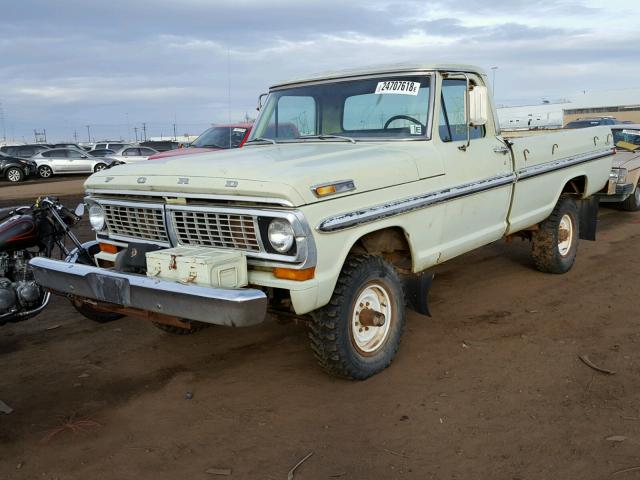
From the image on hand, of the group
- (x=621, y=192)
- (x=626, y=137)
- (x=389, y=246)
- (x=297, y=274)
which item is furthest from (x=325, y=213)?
(x=626, y=137)

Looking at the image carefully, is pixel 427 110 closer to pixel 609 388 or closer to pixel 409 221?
pixel 409 221

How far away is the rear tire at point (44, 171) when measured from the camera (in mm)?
26272

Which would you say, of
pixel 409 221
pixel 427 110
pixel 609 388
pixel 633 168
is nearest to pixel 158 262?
pixel 409 221

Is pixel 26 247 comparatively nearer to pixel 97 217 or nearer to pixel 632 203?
pixel 97 217

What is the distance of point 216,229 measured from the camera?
3.62 m

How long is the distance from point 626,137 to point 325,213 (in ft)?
32.7

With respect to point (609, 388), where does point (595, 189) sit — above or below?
above

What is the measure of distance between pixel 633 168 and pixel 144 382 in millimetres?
9150

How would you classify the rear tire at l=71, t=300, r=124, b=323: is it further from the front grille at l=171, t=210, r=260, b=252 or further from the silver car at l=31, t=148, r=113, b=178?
the silver car at l=31, t=148, r=113, b=178

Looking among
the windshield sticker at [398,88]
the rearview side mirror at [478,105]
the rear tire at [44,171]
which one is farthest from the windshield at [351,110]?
the rear tire at [44,171]

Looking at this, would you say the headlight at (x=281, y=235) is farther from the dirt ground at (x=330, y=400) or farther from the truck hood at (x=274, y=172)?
the dirt ground at (x=330, y=400)

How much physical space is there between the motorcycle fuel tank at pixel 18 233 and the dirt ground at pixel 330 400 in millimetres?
867

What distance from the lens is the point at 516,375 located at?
4.04 m

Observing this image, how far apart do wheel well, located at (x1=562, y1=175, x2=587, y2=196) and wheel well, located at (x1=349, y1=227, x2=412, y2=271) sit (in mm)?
2942
